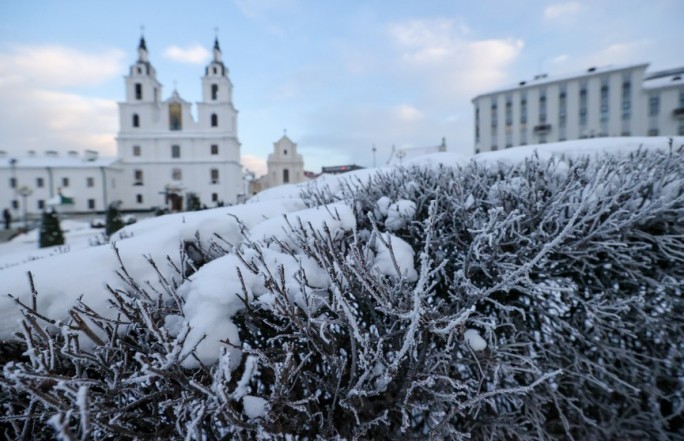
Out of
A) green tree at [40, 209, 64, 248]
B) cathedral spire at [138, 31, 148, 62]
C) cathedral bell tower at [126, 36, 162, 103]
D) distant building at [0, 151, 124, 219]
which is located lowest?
green tree at [40, 209, 64, 248]

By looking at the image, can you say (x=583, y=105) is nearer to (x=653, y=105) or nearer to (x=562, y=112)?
(x=562, y=112)

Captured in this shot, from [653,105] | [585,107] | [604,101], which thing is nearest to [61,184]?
[585,107]

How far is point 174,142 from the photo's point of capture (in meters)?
48.4

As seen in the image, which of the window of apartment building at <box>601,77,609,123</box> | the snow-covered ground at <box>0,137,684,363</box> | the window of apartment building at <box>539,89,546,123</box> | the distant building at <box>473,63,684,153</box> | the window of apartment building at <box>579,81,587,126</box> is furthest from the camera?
the window of apartment building at <box>539,89,546,123</box>

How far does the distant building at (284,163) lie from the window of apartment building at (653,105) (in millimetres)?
45293

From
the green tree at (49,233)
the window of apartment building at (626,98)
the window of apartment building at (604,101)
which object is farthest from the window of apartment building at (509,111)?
the green tree at (49,233)

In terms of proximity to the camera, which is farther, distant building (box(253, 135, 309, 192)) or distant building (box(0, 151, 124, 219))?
distant building (box(253, 135, 309, 192))

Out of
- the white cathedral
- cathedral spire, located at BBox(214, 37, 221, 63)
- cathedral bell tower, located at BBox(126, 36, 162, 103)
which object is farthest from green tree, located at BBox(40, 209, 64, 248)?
cathedral spire, located at BBox(214, 37, 221, 63)

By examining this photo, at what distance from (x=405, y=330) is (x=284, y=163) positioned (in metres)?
52.6

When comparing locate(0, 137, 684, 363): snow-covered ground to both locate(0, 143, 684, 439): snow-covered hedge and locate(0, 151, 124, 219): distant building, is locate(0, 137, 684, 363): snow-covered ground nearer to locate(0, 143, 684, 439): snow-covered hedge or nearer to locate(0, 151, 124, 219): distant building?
locate(0, 143, 684, 439): snow-covered hedge

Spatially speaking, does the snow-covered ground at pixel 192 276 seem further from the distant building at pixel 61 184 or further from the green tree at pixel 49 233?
the distant building at pixel 61 184

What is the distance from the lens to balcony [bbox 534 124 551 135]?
1881 inches

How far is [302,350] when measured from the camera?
194 cm

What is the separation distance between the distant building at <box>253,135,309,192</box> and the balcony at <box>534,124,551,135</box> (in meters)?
33.2
